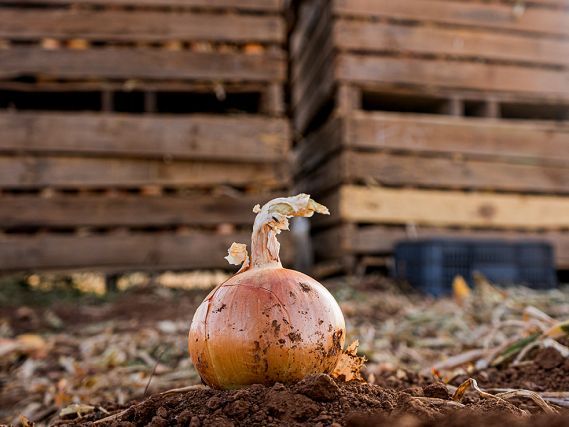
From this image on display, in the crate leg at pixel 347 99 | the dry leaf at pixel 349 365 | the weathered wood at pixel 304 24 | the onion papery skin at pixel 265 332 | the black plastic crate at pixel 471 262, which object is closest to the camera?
the onion papery skin at pixel 265 332

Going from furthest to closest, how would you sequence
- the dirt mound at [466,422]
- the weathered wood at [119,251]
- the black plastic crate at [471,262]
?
the weathered wood at [119,251] → the black plastic crate at [471,262] → the dirt mound at [466,422]

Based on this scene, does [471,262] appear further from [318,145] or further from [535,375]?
[535,375]

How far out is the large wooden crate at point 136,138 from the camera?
17.6ft

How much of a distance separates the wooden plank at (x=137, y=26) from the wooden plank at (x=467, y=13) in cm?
80

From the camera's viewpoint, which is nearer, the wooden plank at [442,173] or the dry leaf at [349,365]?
the dry leaf at [349,365]

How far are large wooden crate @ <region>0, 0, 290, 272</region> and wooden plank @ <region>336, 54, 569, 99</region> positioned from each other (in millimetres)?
710

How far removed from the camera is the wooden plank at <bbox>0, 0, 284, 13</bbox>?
18.4ft

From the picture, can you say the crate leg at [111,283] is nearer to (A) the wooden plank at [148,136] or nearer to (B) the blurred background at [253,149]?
(B) the blurred background at [253,149]

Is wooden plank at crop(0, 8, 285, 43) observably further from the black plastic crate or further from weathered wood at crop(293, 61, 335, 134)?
the black plastic crate

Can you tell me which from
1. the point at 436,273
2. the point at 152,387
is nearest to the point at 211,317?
the point at 152,387

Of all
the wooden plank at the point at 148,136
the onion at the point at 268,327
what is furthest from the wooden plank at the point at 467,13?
the onion at the point at 268,327

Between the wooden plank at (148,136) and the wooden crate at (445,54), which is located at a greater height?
the wooden crate at (445,54)

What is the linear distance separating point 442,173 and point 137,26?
3.05 meters

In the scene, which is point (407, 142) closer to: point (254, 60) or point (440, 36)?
point (440, 36)
